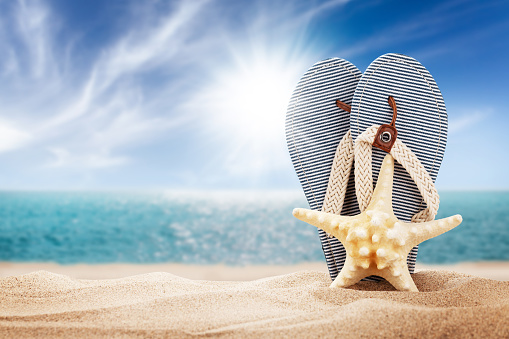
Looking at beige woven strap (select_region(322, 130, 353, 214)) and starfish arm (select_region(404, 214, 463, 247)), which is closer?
starfish arm (select_region(404, 214, 463, 247))

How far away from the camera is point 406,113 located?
7.11ft

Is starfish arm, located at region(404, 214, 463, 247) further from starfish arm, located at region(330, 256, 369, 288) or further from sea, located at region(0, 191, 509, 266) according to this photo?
sea, located at region(0, 191, 509, 266)

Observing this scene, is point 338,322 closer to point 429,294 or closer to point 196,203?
point 429,294

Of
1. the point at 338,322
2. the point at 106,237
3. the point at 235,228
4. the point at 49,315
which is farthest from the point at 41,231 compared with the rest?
the point at 338,322

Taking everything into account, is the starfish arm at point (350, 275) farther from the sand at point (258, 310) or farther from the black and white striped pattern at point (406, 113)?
the black and white striped pattern at point (406, 113)

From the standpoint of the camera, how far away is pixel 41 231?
453 inches

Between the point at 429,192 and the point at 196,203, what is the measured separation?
47.6 feet

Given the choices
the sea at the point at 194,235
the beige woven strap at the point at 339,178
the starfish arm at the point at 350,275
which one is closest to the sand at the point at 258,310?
the starfish arm at the point at 350,275

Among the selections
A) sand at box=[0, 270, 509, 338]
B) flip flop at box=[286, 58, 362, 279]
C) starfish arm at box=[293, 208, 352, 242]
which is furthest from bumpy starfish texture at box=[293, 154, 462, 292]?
flip flop at box=[286, 58, 362, 279]

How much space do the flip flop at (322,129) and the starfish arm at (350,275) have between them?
0.23 meters

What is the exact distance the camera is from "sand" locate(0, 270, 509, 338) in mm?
1256

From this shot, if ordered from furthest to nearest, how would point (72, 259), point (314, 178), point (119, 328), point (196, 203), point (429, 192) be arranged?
point (196, 203)
point (72, 259)
point (314, 178)
point (429, 192)
point (119, 328)

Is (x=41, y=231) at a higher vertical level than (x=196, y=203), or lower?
lower

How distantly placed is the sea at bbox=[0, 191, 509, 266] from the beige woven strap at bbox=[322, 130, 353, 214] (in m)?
5.43
